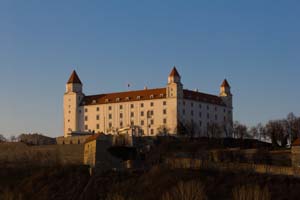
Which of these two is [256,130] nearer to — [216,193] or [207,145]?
[207,145]

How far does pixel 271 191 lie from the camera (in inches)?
2061

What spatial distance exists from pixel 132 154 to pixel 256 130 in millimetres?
28616

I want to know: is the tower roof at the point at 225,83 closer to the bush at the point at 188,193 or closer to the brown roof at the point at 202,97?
the brown roof at the point at 202,97

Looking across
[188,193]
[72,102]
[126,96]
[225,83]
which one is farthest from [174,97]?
[188,193]

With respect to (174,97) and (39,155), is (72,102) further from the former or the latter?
(39,155)

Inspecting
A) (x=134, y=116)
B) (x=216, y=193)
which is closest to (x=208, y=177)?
(x=216, y=193)

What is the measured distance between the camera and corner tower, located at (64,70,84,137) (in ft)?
313

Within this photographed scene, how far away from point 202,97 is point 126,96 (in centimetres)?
1014

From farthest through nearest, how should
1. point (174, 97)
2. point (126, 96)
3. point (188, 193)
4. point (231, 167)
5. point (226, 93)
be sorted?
point (226, 93) < point (126, 96) < point (174, 97) < point (231, 167) < point (188, 193)

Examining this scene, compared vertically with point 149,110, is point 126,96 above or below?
above

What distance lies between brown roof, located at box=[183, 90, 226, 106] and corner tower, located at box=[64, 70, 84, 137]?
1494cm

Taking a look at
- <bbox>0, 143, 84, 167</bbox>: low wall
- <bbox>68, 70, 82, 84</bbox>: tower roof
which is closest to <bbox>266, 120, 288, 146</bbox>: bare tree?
<bbox>0, 143, 84, 167</bbox>: low wall

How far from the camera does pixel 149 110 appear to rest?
92312 millimetres

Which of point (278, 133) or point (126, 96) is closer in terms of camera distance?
point (278, 133)
